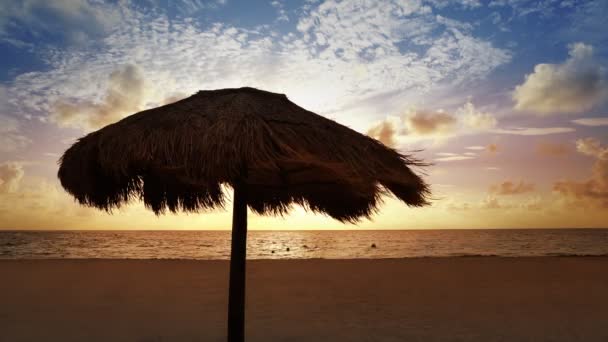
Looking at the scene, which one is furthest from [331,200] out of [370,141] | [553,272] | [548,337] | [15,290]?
[553,272]

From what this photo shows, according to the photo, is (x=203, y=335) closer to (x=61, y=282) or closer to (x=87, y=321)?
(x=87, y=321)

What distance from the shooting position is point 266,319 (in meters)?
7.01

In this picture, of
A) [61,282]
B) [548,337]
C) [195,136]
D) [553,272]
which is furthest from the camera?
[553,272]

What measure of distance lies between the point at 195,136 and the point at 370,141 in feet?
5.31

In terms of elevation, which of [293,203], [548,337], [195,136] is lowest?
[548,337]

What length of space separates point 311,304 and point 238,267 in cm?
458

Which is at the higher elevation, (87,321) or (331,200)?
(331,200)

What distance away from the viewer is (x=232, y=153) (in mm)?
3078

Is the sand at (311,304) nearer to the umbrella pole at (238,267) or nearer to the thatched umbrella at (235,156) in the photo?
the umbrella pole at (238,267)

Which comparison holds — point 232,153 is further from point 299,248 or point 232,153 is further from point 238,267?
point 299,248

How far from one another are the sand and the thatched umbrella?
2.54 meters

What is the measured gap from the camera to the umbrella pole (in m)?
4.00

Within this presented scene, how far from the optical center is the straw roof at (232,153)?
10.3 feet

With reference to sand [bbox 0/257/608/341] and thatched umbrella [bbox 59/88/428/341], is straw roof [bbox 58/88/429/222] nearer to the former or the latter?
thatched umbrella [bbox 59/88/428/341]
